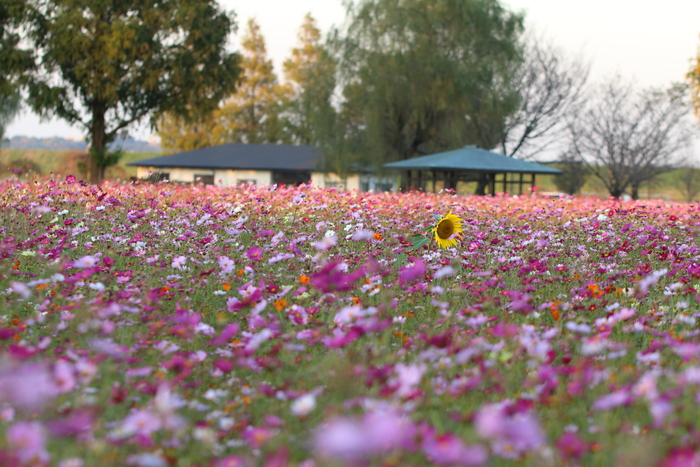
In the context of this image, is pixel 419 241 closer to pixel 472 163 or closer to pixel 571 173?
pixel 472 163

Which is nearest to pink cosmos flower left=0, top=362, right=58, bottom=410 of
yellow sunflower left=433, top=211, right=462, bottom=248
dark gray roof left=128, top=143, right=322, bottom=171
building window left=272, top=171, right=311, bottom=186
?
yellow sunflower left=433, top=211, right=462, bottom=248

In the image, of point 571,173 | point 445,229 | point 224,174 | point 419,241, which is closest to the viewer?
point 419,241

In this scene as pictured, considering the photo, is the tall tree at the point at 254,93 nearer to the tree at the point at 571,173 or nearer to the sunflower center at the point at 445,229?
the tree at the point at 571,173

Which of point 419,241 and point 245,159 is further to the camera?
point 245,159

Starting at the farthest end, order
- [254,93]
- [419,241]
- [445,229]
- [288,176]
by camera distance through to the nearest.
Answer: [254,93] < [288,176] < [445,229] < [419,241]

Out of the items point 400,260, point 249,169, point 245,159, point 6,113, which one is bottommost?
point 400,260

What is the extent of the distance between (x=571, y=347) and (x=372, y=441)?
2.62m

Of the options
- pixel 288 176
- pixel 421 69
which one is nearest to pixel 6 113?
pixel 288 176

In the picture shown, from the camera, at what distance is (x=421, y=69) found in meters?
27.5

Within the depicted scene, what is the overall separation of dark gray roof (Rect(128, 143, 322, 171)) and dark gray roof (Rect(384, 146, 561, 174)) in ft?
45.9

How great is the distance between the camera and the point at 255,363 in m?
2.64

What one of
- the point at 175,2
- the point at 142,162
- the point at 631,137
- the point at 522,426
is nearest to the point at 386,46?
the point at 175,2

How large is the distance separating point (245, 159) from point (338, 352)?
113 ft

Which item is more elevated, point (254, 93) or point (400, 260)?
point (254, 93)
